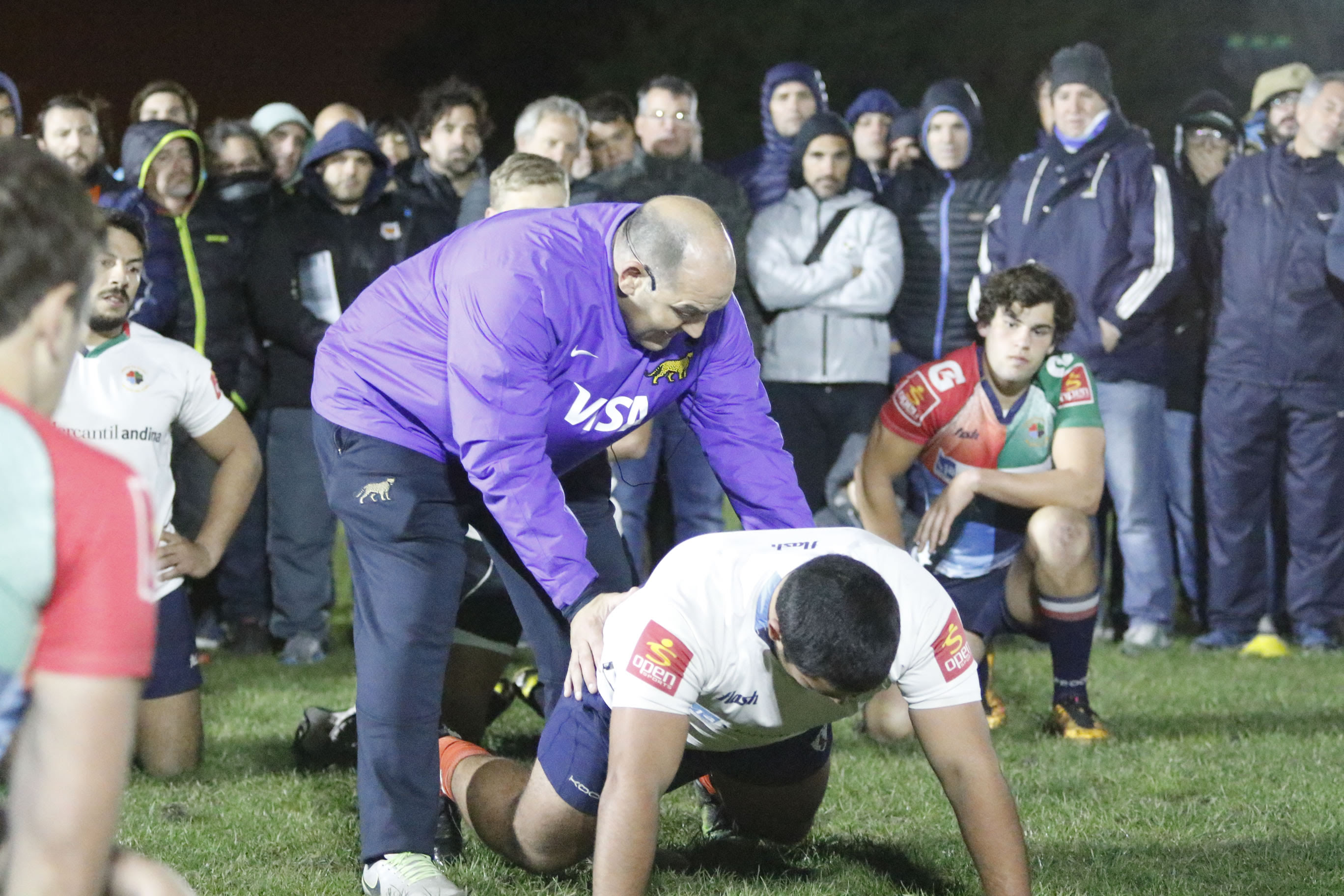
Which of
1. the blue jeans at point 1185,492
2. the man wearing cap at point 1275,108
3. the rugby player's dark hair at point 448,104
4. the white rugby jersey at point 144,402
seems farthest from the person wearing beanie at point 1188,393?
the white rugby jersey at point 144,402

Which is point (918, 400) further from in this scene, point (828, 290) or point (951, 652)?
point (951, 652)

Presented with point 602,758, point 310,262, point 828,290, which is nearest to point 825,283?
point 828,290

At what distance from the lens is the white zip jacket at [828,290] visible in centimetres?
764

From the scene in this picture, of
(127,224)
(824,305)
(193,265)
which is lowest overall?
(824,305)

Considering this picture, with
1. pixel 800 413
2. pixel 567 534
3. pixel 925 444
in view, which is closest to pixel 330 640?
pixel 800 413

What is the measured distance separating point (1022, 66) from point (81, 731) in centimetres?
3009

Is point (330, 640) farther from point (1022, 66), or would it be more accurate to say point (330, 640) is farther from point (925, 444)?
Result: point (1022, 66)

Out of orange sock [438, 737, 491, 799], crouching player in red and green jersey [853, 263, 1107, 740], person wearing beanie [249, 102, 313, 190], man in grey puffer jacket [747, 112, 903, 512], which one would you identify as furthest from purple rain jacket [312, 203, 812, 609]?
person wearing beanie [249, 102, 313, 190]

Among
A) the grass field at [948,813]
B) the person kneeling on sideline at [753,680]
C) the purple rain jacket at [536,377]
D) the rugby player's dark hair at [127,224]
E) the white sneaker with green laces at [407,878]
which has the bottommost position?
the grass field at [948,813]

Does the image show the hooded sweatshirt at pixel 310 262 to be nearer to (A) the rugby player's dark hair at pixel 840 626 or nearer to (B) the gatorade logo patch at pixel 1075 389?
(B) the gatorade logo patch at pixel 1075 389

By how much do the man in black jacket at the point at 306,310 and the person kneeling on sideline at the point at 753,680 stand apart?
383 centimetres

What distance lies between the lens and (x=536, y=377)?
3.72 m

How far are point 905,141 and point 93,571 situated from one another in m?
7.61

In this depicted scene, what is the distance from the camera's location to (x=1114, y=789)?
4.97 meters
